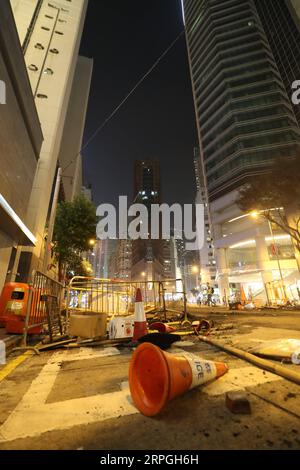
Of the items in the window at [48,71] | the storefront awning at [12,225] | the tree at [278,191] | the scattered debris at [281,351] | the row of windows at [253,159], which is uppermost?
the row of windows at [253,159]

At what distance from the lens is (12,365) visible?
3.37 meters

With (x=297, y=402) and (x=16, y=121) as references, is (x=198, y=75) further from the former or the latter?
(x=297, y=402)

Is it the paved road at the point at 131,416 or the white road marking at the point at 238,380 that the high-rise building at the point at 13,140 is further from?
the white road marking at the point at 238,380

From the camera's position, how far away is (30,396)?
2162 mm

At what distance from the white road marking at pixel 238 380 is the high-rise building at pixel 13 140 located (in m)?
9.73

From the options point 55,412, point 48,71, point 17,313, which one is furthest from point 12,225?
point 48,71

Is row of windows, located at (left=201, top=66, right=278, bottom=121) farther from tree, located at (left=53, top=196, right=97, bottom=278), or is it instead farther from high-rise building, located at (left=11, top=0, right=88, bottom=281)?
tree, located at (left=53, top=196, right=97, bottom=278)

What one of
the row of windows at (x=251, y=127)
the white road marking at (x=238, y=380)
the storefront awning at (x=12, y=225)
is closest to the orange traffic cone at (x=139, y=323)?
the white road marking at (x=238, y=380)

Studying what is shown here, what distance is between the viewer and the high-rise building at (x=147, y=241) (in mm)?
97625

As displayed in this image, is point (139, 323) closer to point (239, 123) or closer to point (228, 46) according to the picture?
point (239, 123)

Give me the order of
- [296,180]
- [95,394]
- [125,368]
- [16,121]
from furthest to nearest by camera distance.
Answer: [296,180], [16,121], [125,368], [95,394]

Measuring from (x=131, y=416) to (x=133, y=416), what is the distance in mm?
16
